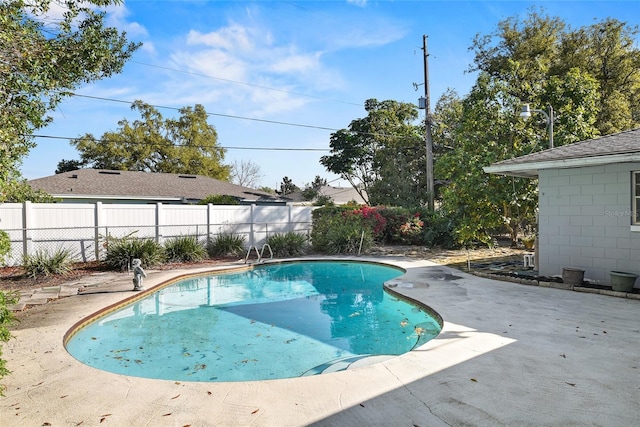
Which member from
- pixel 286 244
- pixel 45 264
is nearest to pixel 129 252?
pixel 45 264

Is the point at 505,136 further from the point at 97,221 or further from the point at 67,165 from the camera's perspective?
A: the point at 67,165

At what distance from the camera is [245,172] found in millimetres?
Answer: 48688

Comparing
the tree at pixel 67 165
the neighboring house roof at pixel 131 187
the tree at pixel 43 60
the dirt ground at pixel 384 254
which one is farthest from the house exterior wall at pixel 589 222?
the tree at pixel 67 165

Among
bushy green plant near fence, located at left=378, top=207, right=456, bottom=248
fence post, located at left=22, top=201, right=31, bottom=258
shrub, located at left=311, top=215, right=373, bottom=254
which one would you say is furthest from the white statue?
bushy green plant near fence, located at left=378, top=207, right=456, bottom=248

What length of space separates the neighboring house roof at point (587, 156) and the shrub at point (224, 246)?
347 inches

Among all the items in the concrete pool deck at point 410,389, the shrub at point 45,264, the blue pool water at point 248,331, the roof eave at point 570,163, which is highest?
the roof eave at point 570,163

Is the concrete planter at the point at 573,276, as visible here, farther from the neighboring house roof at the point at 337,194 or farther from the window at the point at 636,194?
the neighboring house roof at the point at 337,194

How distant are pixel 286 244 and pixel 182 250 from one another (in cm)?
366

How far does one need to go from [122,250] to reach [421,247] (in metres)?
10.6

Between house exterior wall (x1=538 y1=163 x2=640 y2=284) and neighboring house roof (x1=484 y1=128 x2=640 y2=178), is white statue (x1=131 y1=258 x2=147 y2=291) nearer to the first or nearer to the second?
neighboring house roof (x1=484 y1=128 x2=640 y2=178)

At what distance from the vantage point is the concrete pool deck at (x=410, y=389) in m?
3.00

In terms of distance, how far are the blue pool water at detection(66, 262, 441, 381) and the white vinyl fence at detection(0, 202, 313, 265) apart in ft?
12.4

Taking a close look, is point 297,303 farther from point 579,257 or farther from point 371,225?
point 371,225

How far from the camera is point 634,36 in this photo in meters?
19.3
